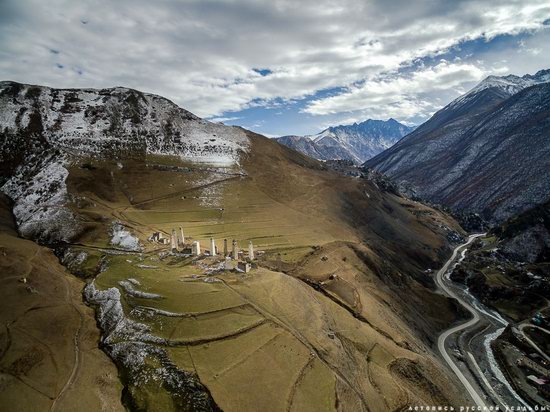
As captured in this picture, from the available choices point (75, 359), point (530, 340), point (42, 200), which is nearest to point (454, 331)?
point (530, 340)

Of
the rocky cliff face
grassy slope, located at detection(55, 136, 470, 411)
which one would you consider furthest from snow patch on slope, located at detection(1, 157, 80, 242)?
grassy slope, located at detection(55, 136, 470, 411)

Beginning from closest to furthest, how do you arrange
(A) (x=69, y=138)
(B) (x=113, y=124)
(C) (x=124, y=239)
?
(C) (x=124, y=239) < (A) (x=69, y=138) < (B) (x=113, y=124)

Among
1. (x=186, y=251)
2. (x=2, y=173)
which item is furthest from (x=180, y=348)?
(x=2, y=173)

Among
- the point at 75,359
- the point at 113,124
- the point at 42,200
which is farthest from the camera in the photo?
the point at 113,124

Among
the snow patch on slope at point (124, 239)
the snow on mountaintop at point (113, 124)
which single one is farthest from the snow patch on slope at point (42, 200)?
the snow on mountaintop at point (113, 124)

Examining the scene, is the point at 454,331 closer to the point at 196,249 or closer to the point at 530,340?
the point at 530,340

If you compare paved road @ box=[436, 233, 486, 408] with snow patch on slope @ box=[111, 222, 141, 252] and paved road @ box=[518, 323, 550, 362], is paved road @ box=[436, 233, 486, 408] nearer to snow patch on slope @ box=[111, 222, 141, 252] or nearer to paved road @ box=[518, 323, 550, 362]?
paved road @ box=[518, 323, 550, 362]

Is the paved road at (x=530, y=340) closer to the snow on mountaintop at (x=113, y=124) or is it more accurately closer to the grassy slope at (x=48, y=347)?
the grassy slope at (x=48, y=347)
